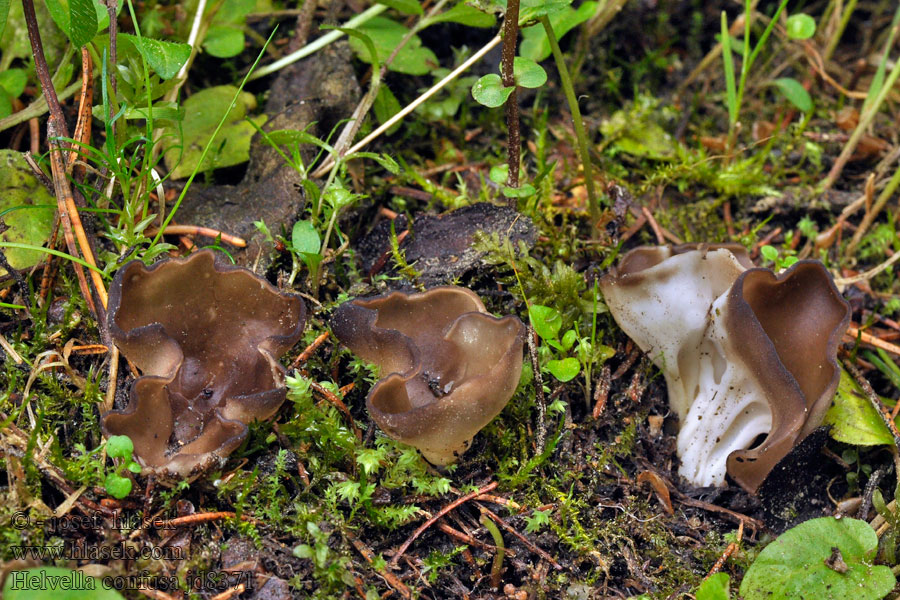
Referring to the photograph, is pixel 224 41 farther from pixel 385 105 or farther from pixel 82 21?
pixel 82 21

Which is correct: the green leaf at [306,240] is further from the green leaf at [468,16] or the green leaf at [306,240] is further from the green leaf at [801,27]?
the green leaf at [801,27]

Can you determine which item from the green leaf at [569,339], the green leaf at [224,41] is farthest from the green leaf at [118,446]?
the green leaf at [224,41]

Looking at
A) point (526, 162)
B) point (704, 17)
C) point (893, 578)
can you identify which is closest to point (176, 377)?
point (526, 162)

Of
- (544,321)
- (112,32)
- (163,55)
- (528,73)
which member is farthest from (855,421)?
(112,32)

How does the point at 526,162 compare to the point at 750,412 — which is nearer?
the point at 750,412

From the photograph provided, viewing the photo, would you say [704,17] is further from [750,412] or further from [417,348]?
[417,348]
